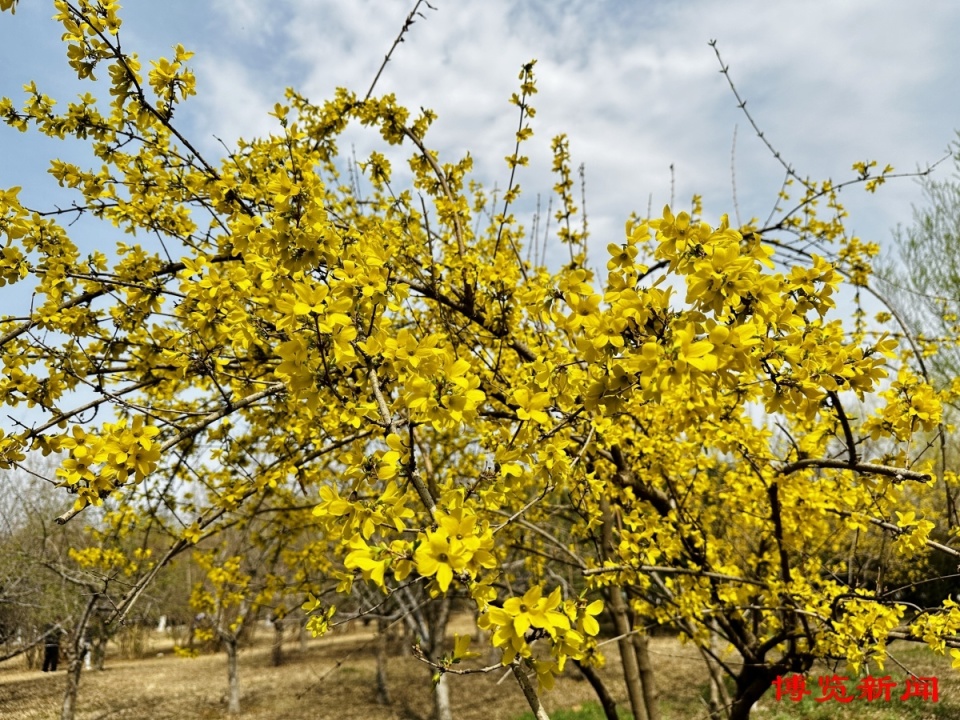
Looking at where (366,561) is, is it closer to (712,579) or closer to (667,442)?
(667,442)

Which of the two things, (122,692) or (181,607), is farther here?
(181,607)

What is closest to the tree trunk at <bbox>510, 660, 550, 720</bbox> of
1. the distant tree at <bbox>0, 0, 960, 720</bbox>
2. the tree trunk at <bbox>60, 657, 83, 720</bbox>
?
the distant tree at <bbox>0, 0, 960, 720</bbox>

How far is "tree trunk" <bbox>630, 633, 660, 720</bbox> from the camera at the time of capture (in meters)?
4.55

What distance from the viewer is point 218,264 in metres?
3.37

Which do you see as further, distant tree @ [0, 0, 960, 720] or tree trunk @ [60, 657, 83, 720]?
tree trunk @ [60, 657, 83, 720]

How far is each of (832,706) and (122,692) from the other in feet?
43.9

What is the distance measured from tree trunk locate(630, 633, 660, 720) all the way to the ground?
69 centimetres

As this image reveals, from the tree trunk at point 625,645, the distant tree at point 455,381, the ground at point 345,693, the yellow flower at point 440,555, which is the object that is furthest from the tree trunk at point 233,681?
the yellow flower at point 440,555

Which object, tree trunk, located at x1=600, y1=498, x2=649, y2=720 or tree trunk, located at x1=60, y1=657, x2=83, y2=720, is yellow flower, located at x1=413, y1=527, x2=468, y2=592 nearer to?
tree trunk, located at x1=600, y1=498, x2=649, y2=720

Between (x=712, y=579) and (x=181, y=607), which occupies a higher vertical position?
(x=712, y=579)

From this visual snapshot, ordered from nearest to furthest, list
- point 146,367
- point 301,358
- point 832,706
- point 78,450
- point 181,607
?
point 301,358 → point 78,450 → point 146,367 → point 832,706 → point 181,607

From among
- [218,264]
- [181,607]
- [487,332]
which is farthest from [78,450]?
[181,607]

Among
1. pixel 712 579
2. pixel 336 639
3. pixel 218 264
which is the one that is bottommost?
pixel 336 639

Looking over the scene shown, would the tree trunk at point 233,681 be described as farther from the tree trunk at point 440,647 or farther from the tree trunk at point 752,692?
the tree trunk at point 752,692
